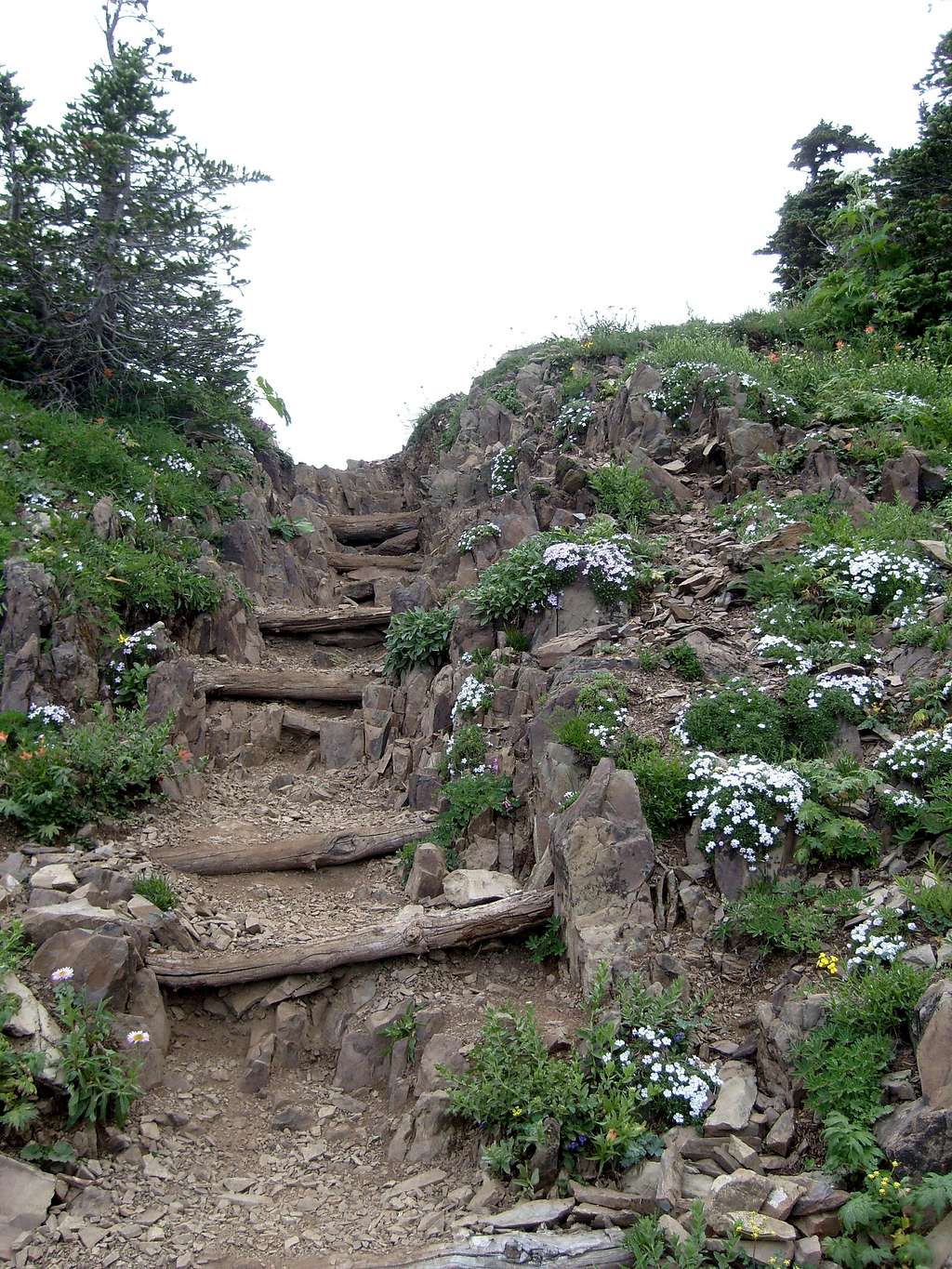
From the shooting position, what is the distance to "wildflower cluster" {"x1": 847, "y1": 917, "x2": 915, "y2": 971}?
228 inches

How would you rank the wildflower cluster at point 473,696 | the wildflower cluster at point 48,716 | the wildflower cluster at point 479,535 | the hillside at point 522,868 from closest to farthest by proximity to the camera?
the hillside at point 522,868, the wildflower cluster at point 473,696, the wildflower cluster at point 48,716, the wildflower cluster at point 479,535

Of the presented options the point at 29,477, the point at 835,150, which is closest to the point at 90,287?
the point at 29,477

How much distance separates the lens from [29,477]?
1362cm

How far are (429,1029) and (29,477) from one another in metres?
10.6

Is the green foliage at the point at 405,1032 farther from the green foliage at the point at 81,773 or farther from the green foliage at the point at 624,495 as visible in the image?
the green foliage at the point at 624,495

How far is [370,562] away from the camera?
62.4ft

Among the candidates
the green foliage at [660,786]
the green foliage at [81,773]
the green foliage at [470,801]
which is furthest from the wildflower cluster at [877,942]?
the green foliage at [81,773]

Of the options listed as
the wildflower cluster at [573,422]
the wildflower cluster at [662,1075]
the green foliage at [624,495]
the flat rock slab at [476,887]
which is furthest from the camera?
the wildflower cluster at [573,422]

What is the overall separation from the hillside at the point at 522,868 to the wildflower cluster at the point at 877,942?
3 centimetres

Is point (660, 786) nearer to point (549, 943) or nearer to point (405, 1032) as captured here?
point (549, 943)

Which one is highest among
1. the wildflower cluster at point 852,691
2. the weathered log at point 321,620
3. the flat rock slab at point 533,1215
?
the weathered log at point 321,620

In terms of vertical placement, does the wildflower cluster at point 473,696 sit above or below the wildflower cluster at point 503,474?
below

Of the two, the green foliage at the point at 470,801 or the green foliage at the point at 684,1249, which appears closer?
the green foliage at the point at 684,1249

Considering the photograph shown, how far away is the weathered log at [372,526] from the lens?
20094 millimetres
